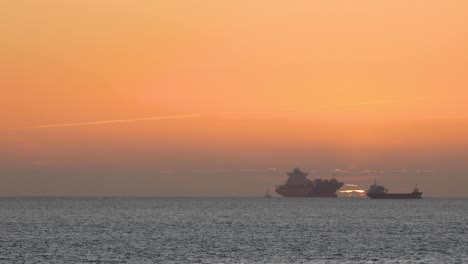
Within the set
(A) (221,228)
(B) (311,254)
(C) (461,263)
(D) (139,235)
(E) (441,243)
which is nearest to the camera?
(C) (461,263)

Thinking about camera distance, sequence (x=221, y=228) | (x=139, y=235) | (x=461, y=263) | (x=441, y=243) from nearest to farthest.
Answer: (x=461, y=263), (x=441, y=243), (x=139, y=235), (x=221, y=228)

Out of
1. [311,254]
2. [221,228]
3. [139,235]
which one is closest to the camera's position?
[311,254]

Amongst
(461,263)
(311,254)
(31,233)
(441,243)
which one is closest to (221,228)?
(31,233)

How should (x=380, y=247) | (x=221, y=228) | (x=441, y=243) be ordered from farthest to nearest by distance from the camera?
(x=221, y=228) → (x=441, y=243) → (x=380, y=247)

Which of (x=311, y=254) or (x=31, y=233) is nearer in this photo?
(x=311, y=254)

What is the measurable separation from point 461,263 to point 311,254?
1821cm

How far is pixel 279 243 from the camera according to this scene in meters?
125

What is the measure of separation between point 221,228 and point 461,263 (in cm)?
7682

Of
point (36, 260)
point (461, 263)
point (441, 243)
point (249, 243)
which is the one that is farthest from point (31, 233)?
point (461, 263)

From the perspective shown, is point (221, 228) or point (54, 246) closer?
point (54, 246)

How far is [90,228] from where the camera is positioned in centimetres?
16812

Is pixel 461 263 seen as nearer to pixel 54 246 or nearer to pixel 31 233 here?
pixel 54 246

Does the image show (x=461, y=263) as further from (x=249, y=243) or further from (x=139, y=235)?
(x=139, y=235)

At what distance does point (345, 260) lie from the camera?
324 feet
